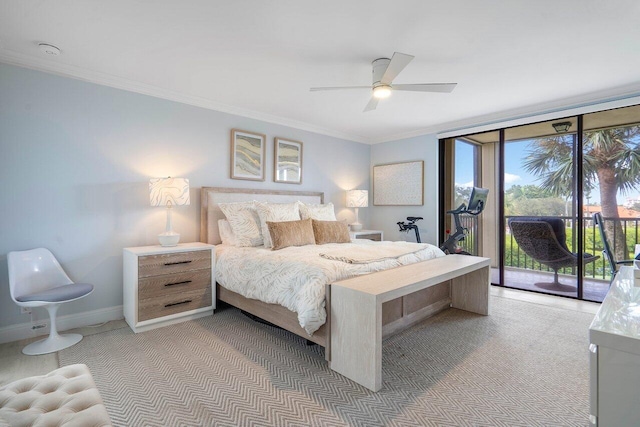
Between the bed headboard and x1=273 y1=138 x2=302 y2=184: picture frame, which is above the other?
x1=273 y1=138 x2=302 y2=184: picture frame

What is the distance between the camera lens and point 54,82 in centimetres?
279

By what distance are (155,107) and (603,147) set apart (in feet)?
17.0

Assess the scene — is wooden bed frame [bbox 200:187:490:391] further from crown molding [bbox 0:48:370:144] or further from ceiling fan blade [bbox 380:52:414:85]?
ceiling fan blade [bbox 380:52:414:85]

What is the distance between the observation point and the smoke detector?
95.0 inches

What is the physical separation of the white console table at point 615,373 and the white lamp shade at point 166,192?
3.18 meters

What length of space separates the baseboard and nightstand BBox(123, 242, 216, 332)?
14 cm

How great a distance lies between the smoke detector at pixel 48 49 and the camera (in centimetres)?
241

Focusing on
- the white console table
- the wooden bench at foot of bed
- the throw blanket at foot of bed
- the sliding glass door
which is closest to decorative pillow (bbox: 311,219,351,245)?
the throw blanket at foot of bed

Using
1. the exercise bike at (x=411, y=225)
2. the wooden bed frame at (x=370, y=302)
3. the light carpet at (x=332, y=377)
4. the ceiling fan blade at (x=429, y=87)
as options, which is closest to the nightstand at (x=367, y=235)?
the exercise bike at (x=411, y=225)

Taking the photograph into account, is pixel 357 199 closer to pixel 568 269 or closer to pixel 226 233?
pixel 226 233

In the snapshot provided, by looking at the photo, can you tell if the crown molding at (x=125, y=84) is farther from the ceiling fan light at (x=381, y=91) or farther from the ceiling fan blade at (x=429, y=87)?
the ceiling fan blade at (x=429, y=87)

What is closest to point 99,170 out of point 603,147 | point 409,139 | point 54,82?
point 54,82

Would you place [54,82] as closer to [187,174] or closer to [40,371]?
[187,174]

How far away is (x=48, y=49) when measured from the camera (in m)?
2.45
